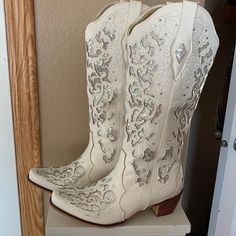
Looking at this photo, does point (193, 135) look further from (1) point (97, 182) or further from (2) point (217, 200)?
(1) point (97, 182)

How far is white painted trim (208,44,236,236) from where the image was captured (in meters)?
0.91

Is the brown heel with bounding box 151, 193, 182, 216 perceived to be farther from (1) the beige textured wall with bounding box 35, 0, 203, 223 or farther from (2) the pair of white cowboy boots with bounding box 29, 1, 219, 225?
(1) the beige textured wall with bounding box 35, 0, 203, 223

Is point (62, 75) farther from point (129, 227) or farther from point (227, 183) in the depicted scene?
point (227, 183)

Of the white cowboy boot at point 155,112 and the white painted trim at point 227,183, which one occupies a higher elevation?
the white cowboy boot at point 155,112

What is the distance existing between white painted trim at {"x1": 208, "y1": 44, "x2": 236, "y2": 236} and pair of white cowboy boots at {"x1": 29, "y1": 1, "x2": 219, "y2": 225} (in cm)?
35

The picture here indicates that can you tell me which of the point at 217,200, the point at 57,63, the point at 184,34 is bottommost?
the point at 217,200

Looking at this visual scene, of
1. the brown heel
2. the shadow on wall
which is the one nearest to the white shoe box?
the brown heel

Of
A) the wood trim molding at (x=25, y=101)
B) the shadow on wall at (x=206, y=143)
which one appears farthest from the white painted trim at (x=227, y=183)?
the wood trim molding at (x=25, y=101)

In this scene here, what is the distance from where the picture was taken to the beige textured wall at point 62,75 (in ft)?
2.43

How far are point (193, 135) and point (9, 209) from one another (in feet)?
2.23

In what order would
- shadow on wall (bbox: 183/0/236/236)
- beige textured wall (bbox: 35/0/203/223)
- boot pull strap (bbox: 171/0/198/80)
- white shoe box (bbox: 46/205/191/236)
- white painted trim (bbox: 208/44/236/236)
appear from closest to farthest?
boot pull strap (bbox: 171/0/198/80) < white shoe box (bbox: 46/205/191/236) < beige textured wall (bbox: 35/0/203/223) < white painted trim (bbox: 208/44/236/236) < shadow on wall (bbox: 183/0/236/236)

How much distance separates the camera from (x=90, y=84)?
630mm

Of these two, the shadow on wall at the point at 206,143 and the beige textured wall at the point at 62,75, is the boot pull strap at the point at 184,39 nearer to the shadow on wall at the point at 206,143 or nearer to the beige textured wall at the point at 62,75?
the beige textured wall at the point at 62,75

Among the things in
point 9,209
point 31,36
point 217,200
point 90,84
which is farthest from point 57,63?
point 217,200
